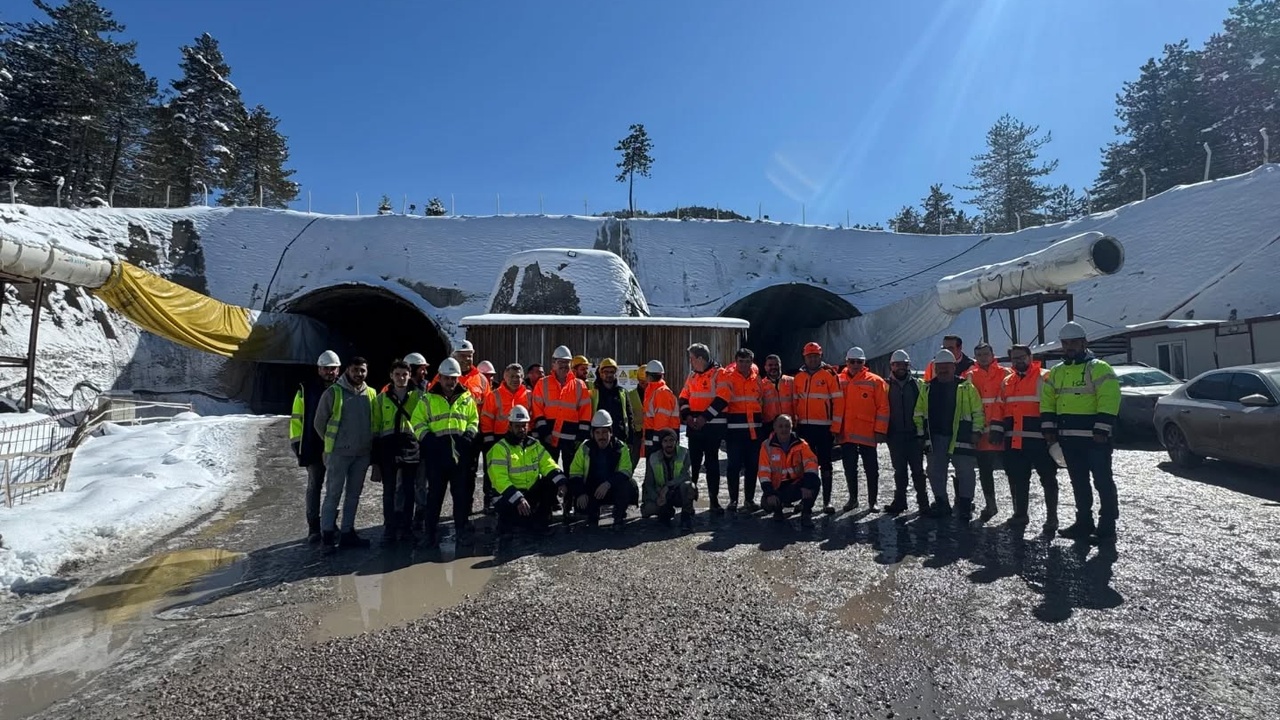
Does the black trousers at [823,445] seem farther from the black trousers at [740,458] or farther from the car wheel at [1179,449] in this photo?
the car wheel at [1179,449]

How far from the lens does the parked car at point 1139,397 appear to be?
10555 mm

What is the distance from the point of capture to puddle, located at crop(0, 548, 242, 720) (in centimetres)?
306

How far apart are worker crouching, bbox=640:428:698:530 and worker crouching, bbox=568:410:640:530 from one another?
210 millimetres

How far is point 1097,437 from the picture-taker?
530 cm

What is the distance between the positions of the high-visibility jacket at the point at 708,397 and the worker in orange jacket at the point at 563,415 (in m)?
1.02

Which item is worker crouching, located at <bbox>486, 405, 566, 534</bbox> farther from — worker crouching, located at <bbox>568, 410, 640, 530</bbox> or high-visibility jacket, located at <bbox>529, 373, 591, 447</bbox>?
high-visibility jacket, located at <bbox>529, 373, 591, 447</bbox>

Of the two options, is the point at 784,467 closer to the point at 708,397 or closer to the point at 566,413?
the point at 708,397

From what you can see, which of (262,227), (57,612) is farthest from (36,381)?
(57,612)

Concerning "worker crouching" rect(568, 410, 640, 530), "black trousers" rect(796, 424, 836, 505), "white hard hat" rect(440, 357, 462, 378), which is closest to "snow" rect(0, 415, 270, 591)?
"white hard hat" rect(440, 357, 462, 378)

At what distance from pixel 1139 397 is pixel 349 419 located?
466 inches

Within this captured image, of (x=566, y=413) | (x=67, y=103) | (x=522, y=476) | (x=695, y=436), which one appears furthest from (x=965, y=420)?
(x=67, y=103)

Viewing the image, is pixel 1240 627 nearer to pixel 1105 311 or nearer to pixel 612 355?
pixel 612 355

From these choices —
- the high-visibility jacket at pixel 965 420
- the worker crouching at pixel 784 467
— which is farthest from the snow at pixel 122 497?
the high-visibility jacket at pixel 965 420

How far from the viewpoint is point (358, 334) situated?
2659 cm
